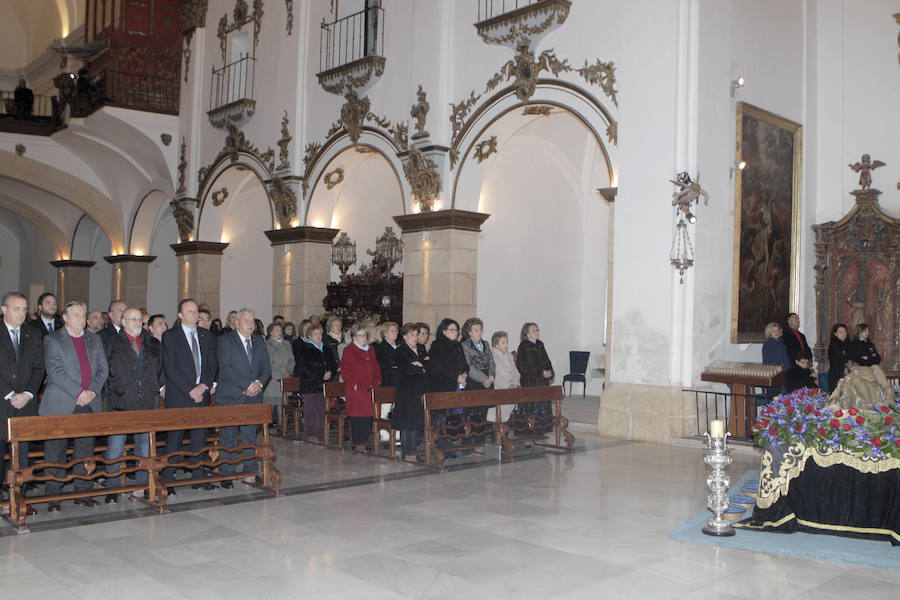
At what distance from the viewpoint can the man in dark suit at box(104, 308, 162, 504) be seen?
685 centimetres

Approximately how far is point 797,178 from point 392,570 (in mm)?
9506

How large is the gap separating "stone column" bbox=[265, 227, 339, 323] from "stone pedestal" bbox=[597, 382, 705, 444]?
23.3 ft

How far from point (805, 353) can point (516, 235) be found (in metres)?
5.38

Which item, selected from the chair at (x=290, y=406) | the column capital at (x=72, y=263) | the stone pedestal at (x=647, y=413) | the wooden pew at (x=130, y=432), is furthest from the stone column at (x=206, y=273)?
the wooden pew at (x=130, y=432)

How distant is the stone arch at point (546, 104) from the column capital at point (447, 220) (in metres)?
0.15

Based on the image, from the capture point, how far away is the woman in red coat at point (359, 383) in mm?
8945

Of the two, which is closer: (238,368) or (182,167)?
(238,368)

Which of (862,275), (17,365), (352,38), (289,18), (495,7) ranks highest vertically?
(289,18)

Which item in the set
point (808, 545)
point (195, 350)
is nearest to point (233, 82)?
point (195, 350)

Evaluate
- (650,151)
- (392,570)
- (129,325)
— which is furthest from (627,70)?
(392,570)

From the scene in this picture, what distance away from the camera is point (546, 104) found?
37.3 feet

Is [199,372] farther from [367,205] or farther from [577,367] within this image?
[367,205]

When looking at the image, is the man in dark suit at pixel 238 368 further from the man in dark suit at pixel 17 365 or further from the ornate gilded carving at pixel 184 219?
the ornate gilded carving at pixel 184 219

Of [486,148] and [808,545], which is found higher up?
[486,148]
